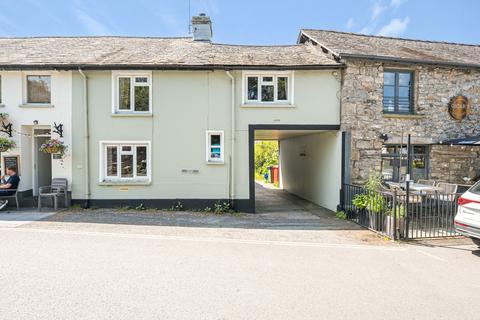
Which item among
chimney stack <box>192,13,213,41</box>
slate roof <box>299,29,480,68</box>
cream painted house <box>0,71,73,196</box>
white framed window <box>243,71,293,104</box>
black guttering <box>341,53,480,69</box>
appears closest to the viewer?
black guttering <box>341,53,480,69</box>

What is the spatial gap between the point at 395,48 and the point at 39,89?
48.2 ft

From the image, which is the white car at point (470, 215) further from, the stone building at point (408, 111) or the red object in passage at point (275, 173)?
the red object in passage at point (275, 173)

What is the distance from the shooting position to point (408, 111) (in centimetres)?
1123

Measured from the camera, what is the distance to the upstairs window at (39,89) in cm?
1103

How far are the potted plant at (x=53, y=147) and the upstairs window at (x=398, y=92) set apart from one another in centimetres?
1204

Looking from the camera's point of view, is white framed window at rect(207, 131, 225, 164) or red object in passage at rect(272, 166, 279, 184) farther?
red object in passage at rect(272, 166, 279, 184)

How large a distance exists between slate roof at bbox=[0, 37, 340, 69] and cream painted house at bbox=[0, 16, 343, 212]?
138mm

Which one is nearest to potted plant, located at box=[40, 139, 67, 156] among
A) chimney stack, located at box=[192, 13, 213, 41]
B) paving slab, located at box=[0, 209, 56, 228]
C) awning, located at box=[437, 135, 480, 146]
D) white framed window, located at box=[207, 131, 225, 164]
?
paving slab, located at box=[0, 209, 56, 228]

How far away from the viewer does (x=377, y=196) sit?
8.24 m

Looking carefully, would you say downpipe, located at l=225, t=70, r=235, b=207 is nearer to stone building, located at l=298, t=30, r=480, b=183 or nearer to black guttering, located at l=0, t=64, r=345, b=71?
black guttering, located at l=0, t=64, r=345, b=71

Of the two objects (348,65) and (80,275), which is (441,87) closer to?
(348,65)

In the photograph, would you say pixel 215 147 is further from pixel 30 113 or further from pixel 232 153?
pixel 30 113

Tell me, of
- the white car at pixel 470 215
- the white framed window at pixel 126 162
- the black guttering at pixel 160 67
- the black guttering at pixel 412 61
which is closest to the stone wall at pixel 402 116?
the black guttering at pixel 412 61

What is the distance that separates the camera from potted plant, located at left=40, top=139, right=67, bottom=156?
396 inches
